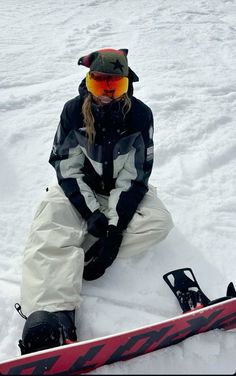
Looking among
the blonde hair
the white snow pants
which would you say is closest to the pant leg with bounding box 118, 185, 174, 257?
the white snow pants

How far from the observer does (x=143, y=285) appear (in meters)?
2.79

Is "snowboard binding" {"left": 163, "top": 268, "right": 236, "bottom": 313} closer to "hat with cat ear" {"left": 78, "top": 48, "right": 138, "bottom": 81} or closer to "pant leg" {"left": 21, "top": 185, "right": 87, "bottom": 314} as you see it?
"pant leg" {"left": 21, "top": 185, "right": 87, "bottom": 314}

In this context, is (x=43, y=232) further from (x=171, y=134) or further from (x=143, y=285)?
(x=171, y=134)

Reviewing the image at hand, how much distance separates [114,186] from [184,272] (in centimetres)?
77

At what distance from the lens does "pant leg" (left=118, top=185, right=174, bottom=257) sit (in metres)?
2.80

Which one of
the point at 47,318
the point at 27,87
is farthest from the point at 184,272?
the point at 27,87

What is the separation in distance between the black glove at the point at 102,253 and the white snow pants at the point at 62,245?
8 centimetres

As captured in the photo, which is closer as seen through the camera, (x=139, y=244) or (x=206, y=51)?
(x=139, y=244)

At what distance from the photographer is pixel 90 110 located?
8.98 ft

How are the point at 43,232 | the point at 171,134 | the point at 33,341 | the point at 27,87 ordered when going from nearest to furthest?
the point at 33,341 < the point at 43,232 < the point at 171,134 < the point at 27,87

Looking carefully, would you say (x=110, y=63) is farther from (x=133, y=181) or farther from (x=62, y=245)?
(x=62, y=245)

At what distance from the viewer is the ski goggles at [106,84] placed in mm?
2584

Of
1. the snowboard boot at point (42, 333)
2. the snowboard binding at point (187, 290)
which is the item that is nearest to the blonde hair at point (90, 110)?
the snowboard binding at point (187, 290)

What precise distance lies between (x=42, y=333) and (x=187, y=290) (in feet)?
3.24
